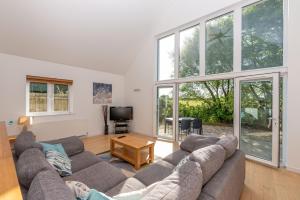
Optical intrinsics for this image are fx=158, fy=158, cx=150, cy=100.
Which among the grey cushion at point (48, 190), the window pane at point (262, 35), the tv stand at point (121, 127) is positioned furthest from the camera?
the tv stand at point (121, 127)

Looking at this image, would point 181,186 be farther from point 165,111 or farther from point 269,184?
point 165,111

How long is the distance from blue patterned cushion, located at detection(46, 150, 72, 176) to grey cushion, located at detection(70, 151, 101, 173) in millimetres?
161

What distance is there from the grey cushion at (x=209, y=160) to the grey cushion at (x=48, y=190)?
0.96 metres

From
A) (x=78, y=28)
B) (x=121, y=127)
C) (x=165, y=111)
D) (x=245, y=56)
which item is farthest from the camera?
(x=121, y=127)

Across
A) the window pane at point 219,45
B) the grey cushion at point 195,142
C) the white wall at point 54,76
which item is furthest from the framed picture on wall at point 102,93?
the grey cushion at point 195,142

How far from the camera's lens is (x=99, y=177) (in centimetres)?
186

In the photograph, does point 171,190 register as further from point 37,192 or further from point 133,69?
point 133,69

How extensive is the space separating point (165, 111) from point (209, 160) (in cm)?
381

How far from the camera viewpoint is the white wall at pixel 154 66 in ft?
9.46

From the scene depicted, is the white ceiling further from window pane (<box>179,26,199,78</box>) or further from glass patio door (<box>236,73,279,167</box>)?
glass patio door (<box>236,73,279,167</box>)

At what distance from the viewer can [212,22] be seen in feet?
13.8

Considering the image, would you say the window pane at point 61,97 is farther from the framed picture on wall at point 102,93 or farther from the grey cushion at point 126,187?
the grey cushion at point 126,187

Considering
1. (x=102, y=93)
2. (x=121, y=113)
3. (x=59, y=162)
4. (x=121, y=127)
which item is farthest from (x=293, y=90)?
(x=102, y=93)

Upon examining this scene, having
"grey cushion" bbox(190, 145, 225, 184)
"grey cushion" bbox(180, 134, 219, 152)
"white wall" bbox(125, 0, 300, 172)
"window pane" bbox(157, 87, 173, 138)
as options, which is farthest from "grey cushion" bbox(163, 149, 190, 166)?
"window pane" bbox(157, 87, 173, 138)
